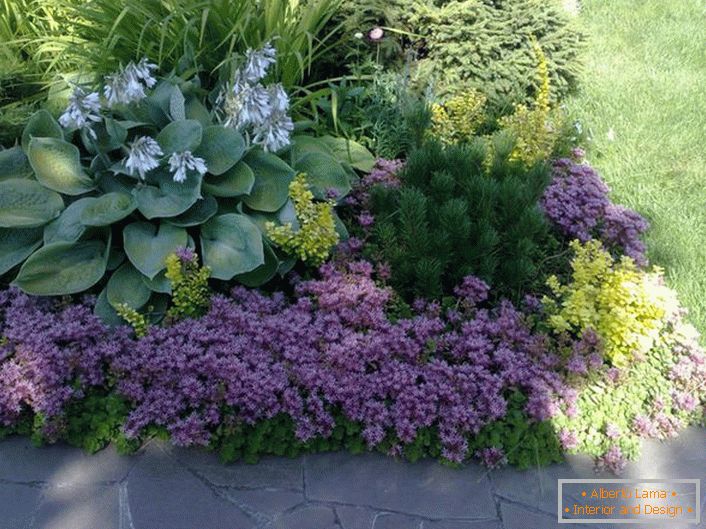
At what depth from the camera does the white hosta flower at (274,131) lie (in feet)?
10.6

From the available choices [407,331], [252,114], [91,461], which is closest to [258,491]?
[91,461]

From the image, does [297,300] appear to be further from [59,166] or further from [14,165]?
[14,165]

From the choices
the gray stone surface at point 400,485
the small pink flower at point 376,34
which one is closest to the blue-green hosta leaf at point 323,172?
the small pink flower at point 376,34

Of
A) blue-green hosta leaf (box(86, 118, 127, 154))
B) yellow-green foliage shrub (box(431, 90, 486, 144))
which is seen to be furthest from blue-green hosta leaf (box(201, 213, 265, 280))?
yellow-green foliage shrub (box(431, 90, 486, 144))

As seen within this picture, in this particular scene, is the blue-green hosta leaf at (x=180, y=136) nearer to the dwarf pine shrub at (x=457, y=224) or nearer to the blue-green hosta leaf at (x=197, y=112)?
the blue-green hosta leaf at (x=197, y=112)

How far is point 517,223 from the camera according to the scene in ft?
10.8

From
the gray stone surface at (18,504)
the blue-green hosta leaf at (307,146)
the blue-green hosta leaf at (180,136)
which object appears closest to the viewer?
the gray stone surface at (18,504)

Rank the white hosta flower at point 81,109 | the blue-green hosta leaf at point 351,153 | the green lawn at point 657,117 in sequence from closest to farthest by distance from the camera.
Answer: the white hosta flower at point 81,109 < the blue-green hosta leaf at point 351,153 < the green lawn at point 657,117

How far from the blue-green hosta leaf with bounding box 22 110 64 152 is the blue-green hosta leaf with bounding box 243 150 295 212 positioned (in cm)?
90

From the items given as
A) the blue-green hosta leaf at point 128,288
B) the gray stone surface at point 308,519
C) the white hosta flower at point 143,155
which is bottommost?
the gray stone surface at point 308,519

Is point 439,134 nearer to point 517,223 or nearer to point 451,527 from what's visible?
point 517,223

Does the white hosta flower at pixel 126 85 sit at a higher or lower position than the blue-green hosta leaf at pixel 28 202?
higher

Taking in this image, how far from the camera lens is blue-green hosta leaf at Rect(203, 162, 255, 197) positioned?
3.31m

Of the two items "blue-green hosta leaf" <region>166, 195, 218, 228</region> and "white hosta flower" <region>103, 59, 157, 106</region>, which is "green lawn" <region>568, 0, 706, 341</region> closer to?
"blue-green hosta leaf" <region>166, 195, 218, 228</region>
